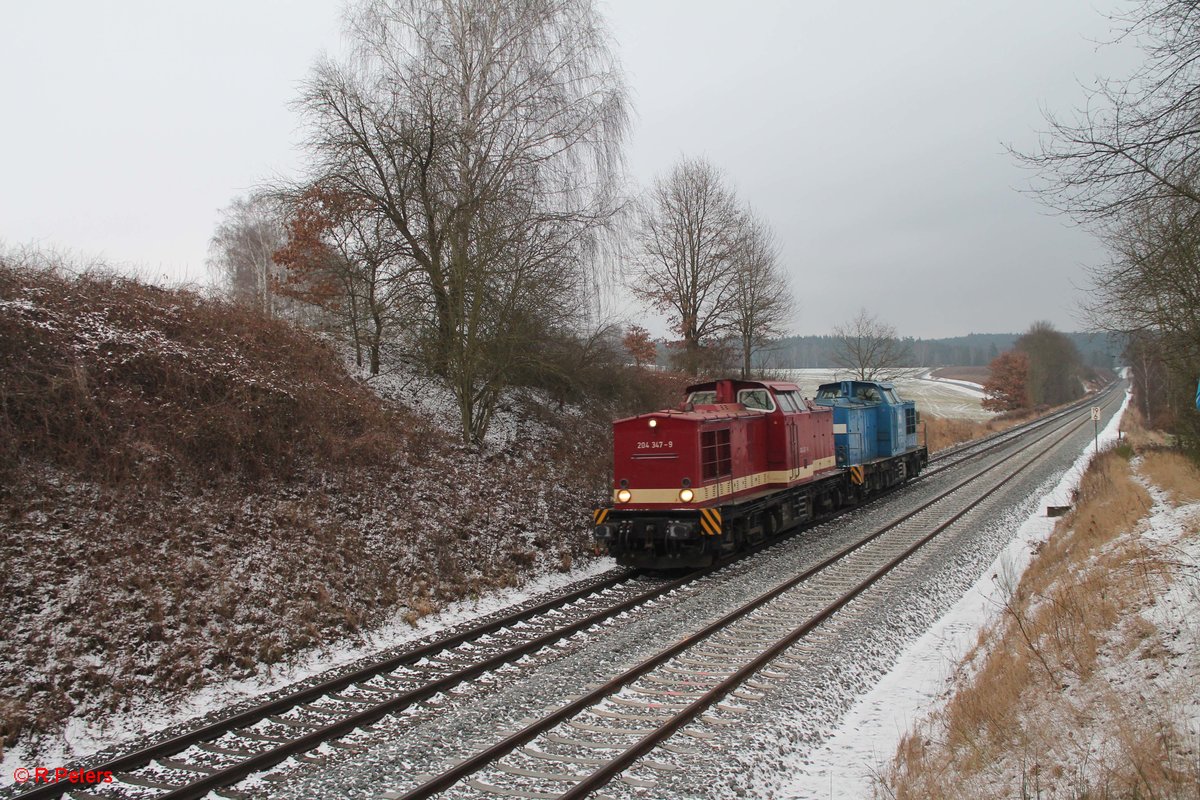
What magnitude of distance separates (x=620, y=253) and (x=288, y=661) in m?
13.9

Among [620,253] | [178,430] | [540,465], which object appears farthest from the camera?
[620,253]

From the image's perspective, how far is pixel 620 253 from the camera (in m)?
19.0

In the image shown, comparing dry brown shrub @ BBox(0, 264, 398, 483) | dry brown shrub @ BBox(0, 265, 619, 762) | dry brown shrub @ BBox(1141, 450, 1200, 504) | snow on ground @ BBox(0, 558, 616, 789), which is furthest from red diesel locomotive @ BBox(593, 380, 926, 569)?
dry brown shrub @ BBox(1141, 450, 1200, 504)

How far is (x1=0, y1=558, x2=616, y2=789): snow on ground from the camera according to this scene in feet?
18.6

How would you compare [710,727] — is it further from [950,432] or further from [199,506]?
[950,432]

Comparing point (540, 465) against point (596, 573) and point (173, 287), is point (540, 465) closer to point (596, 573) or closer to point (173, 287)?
point (596, 573)

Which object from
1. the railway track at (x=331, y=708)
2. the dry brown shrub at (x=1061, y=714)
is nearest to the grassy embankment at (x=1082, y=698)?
the dry brown shrub at (x=1061, y=714)

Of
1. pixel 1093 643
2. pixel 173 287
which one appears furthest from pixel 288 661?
pixel 173 287

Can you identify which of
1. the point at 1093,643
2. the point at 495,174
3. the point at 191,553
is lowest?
the point at 1093,643

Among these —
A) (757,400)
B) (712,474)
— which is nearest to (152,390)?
(712,474)

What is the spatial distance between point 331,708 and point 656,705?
3.01 meters

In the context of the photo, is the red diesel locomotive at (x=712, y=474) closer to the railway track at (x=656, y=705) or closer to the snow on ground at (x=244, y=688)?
the railway track at (x=656, y=705)

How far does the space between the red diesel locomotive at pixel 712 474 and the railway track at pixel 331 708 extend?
163 centimetres

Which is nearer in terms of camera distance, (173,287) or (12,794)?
(12,794)
